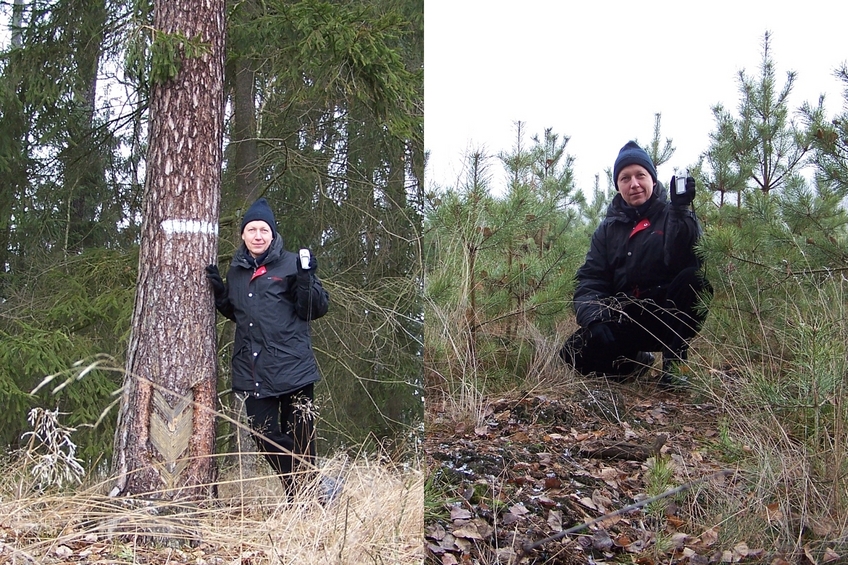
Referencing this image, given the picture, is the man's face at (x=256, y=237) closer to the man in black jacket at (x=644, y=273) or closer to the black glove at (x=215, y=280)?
the black glove at (x=215, y=280)

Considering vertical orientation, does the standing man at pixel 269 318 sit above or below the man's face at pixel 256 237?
below

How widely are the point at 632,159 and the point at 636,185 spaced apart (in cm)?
7

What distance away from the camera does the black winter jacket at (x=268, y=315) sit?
9.65 ft

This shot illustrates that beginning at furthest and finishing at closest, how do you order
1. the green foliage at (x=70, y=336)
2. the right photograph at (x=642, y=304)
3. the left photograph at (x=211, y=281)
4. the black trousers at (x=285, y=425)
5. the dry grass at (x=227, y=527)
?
the green foliage at (x=70, y=336)
the black trousers at (x=285, y=425)
the left photograph at (x=211, y=281)
the dry grass at (x=227, y=527)
the right photograph at (x=642, y=304)

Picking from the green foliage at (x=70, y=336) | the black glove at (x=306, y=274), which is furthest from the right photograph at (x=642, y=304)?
the green foliage at (x=70, y=336)

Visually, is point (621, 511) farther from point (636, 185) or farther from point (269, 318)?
point (269, 318)

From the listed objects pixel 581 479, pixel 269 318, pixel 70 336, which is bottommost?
pixel 581 479

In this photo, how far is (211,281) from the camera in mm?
2881

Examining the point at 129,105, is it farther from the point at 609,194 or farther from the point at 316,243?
the point at 609,194

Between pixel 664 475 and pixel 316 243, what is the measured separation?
8.58 ft

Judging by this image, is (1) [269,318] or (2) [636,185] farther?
(1) [269,318]

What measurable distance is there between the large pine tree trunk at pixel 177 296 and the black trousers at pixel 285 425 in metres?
0.20

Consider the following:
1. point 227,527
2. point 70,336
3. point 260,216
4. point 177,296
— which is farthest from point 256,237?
point 70,336

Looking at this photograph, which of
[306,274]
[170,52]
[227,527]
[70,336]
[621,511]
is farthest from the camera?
[70,336]
